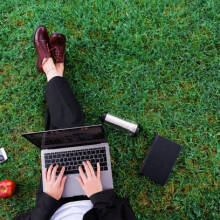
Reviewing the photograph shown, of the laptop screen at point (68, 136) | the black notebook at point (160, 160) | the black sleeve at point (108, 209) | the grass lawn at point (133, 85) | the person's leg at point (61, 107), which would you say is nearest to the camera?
the black sleeve at point (108, 209)

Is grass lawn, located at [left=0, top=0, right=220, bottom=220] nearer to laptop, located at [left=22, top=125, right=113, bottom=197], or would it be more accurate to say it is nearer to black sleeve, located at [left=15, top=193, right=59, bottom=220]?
laptop, located at [left=22, top=125, right=113, bottom=197]

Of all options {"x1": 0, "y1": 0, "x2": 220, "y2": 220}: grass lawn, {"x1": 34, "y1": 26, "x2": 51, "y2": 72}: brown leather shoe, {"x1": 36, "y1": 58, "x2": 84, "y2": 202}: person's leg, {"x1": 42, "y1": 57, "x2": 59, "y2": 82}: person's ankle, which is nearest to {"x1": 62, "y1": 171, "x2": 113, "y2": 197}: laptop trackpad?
{"x1": 36, "y1": 58, "x2": 84, "y2": 202}: person's leg

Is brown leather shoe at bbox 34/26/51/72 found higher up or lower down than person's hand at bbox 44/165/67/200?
higher up

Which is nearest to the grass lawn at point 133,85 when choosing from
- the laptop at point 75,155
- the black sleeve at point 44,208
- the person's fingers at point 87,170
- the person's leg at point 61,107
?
the person's leg at point 61,107

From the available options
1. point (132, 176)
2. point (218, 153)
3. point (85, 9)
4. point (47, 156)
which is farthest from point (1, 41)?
point (218, 153)

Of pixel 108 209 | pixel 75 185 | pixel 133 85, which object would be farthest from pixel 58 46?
pixel 108 209

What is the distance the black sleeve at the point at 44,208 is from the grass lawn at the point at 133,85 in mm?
625

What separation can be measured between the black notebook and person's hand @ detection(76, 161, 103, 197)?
0.60 meters

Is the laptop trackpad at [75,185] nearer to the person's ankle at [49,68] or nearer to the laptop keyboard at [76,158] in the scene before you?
the laptop keyboard at [76,158]

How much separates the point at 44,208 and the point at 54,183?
0.23 metres

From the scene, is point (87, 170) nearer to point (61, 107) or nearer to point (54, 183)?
point (54, 183)

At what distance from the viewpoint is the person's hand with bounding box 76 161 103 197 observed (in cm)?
196

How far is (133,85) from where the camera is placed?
2578 millimetres

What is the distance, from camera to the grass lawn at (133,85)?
2471mm
